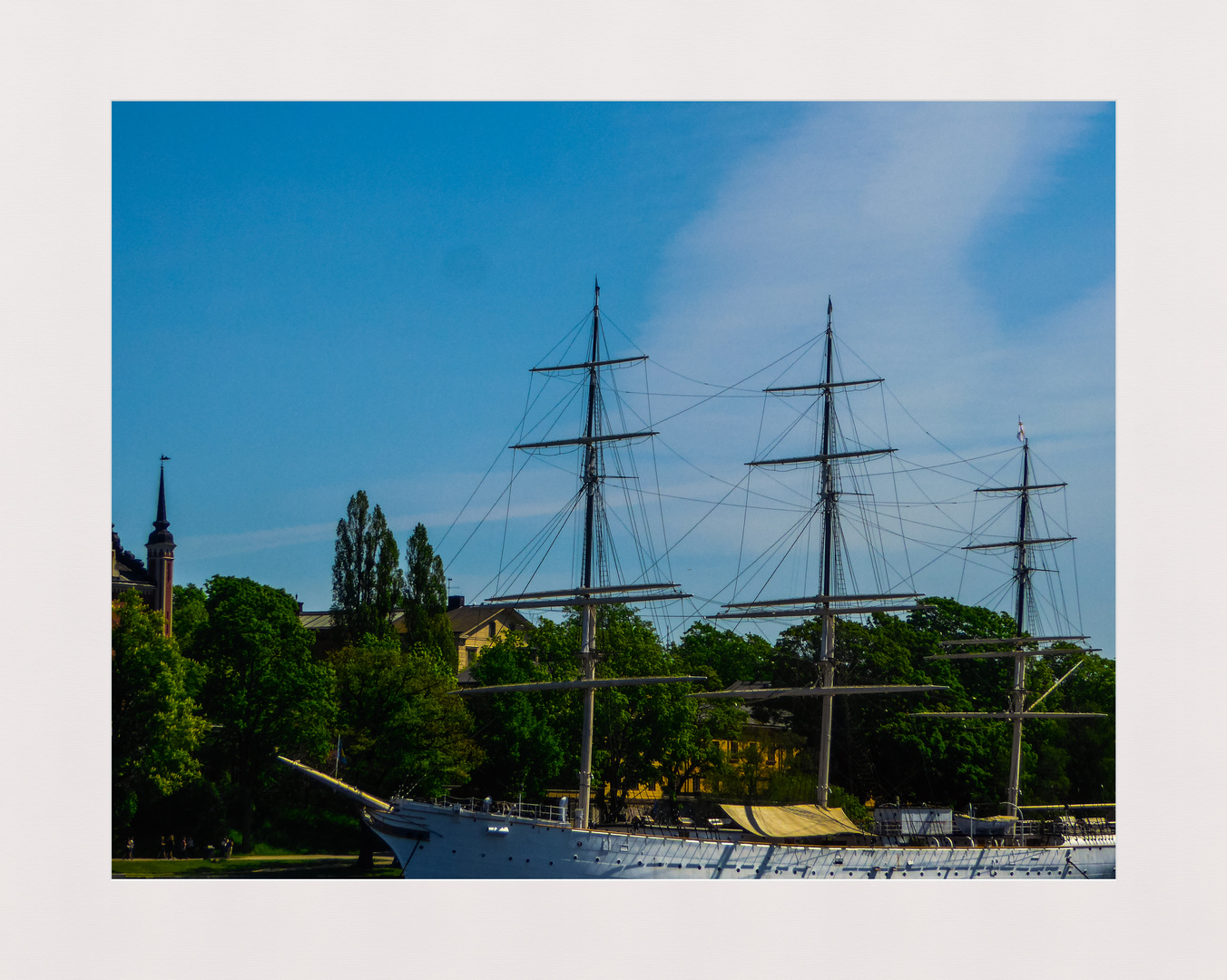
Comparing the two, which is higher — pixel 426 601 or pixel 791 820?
pixel 426 601

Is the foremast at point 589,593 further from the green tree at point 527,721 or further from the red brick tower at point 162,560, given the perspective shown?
the red brick tower at point 162,560

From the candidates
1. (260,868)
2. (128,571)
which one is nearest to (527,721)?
(260,868)

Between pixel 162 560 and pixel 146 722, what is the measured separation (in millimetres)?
24539

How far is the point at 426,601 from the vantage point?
206ft

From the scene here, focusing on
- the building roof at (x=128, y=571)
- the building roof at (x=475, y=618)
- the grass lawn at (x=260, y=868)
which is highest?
the building roof at (x=128, y=571)

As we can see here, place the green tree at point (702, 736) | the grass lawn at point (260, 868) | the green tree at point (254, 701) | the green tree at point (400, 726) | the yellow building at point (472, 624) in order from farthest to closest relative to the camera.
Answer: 1. the yellow building at point (472, 624)
2. the green tree at point (702, 736)
3. the green tree at point (254, 701)
4. the green tree at point (400, 726)
5. the grass lawn at point (260, 868)

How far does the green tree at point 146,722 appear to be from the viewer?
135 ft

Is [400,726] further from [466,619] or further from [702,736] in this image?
[466,619]

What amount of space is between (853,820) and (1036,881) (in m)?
6.52

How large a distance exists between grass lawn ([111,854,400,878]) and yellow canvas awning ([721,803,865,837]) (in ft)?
35.9

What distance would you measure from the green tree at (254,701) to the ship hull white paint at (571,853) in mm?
10289

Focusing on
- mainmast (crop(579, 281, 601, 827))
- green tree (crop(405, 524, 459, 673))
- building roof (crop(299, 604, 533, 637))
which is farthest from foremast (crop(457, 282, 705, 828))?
building roof (crop(299, 604, 533, 637))

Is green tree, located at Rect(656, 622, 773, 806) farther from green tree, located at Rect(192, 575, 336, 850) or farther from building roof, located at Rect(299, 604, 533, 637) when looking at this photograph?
building roof, located at Rect(299, 604, 533, 637)

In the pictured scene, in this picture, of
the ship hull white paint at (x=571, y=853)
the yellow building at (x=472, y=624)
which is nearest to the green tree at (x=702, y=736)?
the ship hull white paint at (x=571, y=853)
